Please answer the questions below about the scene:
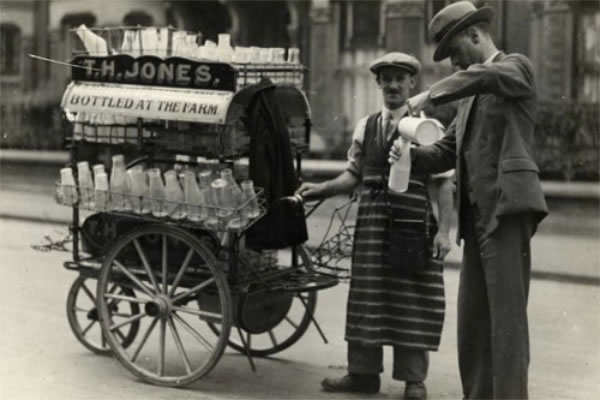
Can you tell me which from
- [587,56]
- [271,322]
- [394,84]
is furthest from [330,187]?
[587,56]

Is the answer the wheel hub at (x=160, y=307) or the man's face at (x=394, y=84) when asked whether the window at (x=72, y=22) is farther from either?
the man's face at (x=394, y=84)

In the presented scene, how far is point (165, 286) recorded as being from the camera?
571 cm

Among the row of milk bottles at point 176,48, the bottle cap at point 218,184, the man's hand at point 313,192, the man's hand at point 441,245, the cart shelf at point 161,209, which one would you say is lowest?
the man's hand at point 441,245

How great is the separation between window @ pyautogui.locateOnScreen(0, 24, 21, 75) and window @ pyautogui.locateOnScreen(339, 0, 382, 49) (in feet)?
→ 17.4

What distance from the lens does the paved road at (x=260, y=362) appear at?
562cm

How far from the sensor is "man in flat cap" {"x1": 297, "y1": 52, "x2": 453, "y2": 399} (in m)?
Answer: 5.42

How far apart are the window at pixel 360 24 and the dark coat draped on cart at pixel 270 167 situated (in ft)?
29.6

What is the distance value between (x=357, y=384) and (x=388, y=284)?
0.62m

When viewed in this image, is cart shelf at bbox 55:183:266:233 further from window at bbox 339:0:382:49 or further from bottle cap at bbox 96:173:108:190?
window at bbox 339:0:382:49

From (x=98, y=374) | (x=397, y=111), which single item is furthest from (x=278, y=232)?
(x=98, y=374)

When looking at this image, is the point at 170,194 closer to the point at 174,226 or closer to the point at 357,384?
the point at 174,226

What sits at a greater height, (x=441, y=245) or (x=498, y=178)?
(x=498, y=178)

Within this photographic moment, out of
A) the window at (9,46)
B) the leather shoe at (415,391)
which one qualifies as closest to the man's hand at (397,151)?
the leather shoe at (415,391)

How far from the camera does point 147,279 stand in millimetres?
5871
